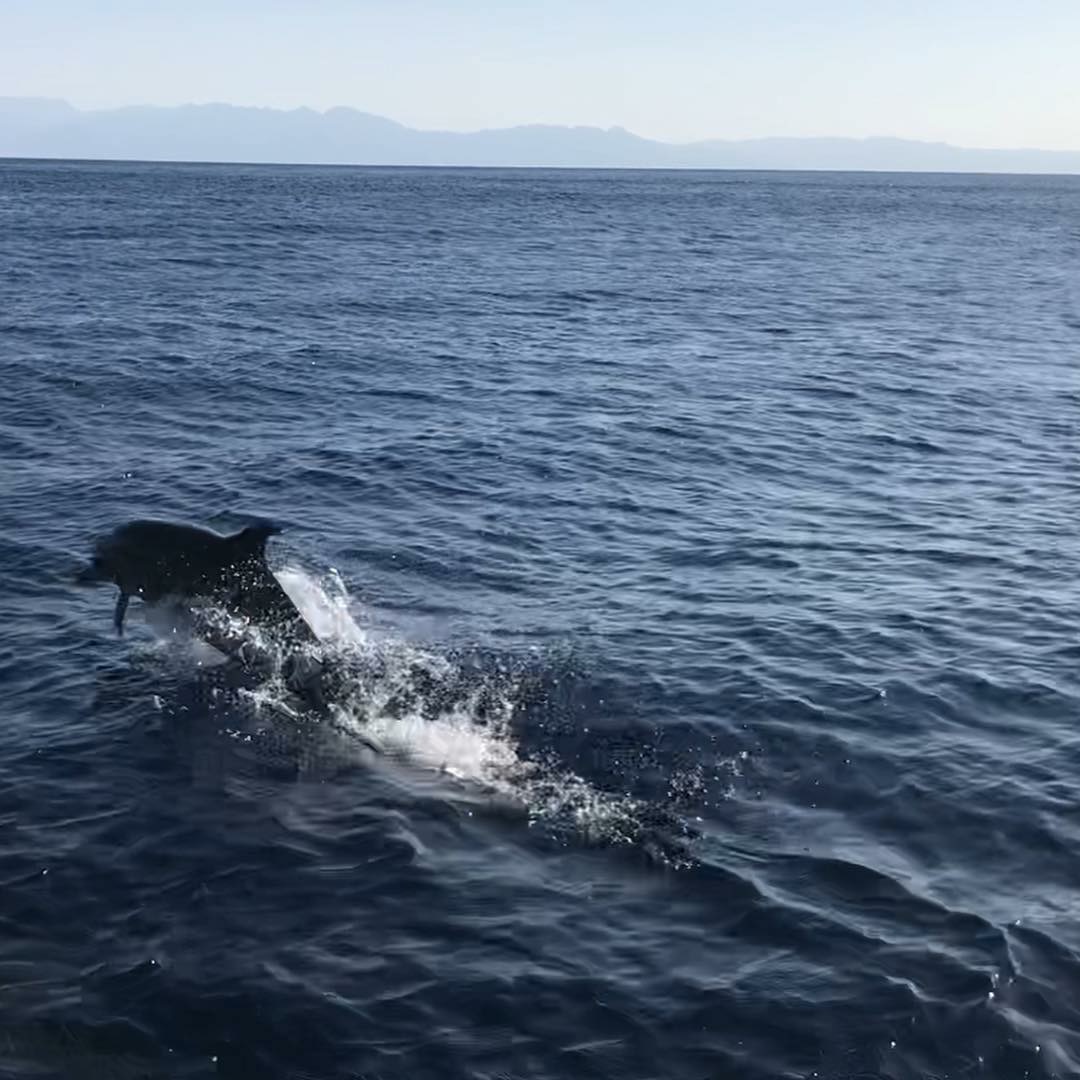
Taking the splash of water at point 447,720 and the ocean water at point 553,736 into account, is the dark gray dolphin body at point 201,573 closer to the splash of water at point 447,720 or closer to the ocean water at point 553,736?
the splash of water at point 447,720

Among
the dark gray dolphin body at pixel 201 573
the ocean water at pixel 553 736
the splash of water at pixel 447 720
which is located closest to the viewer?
the ocean water at pixel 553 736

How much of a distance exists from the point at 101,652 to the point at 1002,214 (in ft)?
534

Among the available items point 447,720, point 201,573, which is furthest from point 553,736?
point 201,573

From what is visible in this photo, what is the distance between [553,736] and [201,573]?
637cm

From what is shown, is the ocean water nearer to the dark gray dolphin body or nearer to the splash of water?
the splash of water

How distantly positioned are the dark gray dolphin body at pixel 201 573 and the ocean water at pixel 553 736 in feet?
2.15

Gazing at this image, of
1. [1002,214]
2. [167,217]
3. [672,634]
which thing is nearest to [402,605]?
[672,634]

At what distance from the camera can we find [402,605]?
22.3m

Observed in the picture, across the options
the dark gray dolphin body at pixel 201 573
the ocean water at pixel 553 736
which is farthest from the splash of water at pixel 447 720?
the dark gray dolphin body at pixel 201 573

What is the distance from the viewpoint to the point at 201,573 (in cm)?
1972

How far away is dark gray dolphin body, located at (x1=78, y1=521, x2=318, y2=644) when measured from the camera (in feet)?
64.3

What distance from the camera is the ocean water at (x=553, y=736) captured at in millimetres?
12070

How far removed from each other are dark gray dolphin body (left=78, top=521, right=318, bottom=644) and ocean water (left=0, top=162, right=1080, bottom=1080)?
65 cm

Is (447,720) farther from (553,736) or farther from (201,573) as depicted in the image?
(201,573)
